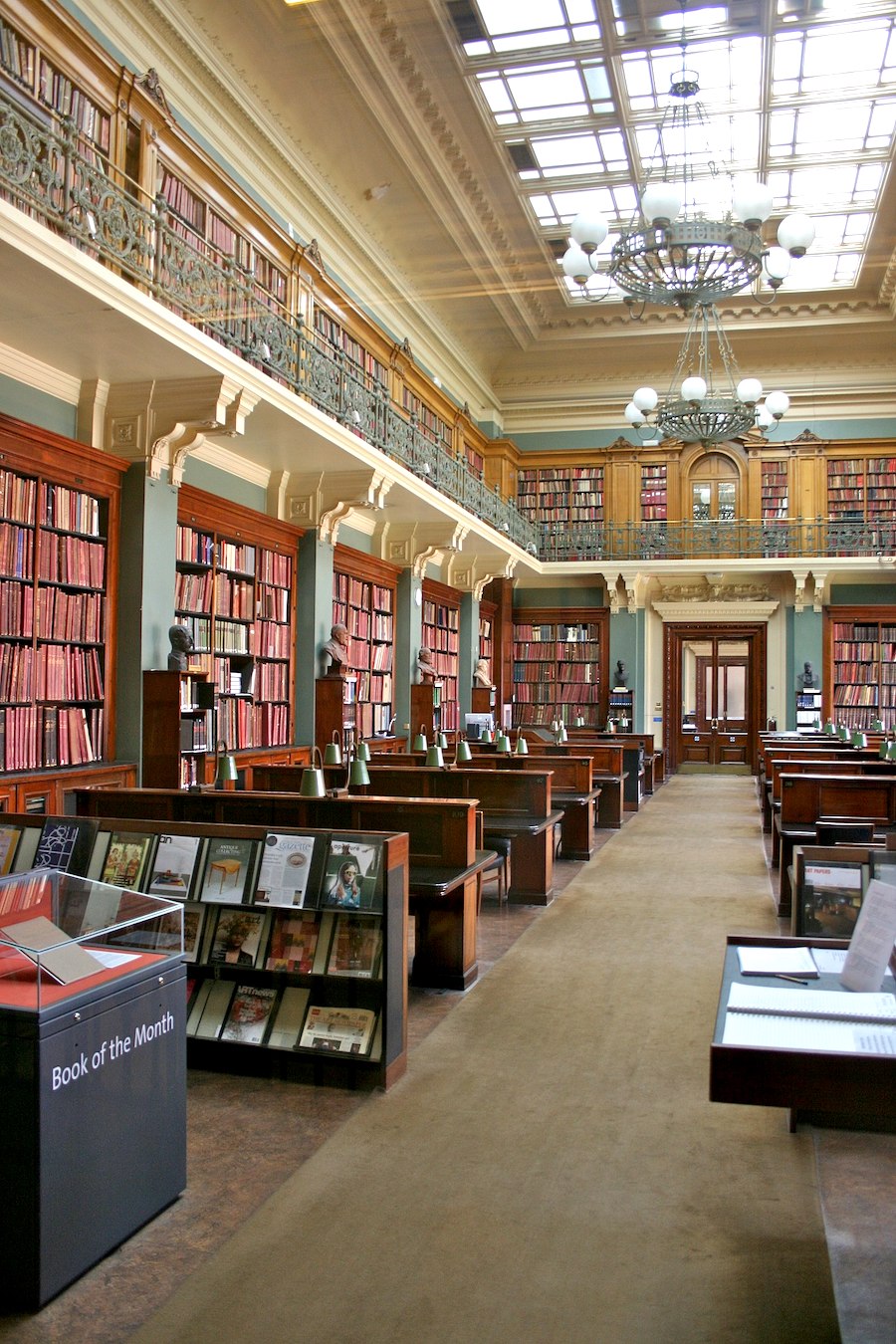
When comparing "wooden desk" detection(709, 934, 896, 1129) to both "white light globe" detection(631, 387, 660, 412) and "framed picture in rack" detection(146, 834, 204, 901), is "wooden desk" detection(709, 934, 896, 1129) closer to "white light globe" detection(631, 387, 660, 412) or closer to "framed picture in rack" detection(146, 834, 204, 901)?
"framed picture in rack" detection(146, 834, 204, 901)

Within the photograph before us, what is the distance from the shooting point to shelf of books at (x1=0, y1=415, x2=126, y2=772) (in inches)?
241

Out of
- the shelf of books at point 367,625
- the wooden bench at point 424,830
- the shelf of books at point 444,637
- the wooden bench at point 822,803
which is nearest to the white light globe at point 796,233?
the wooden bench at point 822,803

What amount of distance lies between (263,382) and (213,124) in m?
2.96

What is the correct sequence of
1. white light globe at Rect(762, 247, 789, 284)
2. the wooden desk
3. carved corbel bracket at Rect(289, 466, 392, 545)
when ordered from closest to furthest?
the wooden desk < white light globe at Rect(762, 247, 789, 284) < carved corbel bracket at Rect(289, 466, 392, 545)

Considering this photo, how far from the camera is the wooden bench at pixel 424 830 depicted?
4.84 meters

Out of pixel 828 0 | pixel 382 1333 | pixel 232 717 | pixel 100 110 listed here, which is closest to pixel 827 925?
pixel 382 1333

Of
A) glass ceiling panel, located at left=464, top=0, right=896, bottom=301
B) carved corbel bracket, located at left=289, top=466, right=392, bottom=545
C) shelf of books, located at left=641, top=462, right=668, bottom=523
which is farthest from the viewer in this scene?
shelf of books, located at left=641, top=462, right=668, bottom=523

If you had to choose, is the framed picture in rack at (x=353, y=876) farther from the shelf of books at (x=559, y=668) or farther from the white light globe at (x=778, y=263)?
the shelf of books at (x=559, y=668)

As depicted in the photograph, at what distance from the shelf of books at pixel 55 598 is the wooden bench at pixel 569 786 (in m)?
2.98

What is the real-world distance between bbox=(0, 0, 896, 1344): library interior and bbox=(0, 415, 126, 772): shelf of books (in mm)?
36

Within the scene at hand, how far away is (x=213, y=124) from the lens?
28.9 ft

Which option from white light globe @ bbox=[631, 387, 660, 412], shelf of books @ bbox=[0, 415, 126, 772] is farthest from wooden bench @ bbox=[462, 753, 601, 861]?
white light globe @ bbox=[631, 387, 660, 412]

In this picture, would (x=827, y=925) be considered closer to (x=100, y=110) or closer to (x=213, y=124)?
(x=100, y=110)

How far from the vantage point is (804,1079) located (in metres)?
1.75
